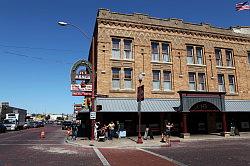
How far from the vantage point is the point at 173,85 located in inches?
1117

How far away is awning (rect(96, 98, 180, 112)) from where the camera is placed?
978 inches

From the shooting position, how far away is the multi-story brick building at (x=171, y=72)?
1035 inches

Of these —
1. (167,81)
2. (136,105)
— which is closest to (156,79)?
(167,81)

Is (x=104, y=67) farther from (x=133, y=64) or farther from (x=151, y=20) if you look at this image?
(x=151, y=20)

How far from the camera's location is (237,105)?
29.0m

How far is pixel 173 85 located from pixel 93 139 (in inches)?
409

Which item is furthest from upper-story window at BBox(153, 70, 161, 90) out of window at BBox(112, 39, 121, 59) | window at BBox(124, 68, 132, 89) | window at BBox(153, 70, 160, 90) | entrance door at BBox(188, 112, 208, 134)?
entrance door at BBox(188, 112, 208, 134)

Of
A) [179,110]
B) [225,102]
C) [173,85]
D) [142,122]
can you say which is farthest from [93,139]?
[225,102]

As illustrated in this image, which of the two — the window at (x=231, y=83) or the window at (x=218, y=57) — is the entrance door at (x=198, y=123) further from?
the window at (x=218, y=57)

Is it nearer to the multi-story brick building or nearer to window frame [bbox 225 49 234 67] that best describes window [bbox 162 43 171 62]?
the multi-story brick building

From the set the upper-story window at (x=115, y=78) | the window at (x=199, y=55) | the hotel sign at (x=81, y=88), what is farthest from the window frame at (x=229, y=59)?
the hotel sign at (x=81, y=88)

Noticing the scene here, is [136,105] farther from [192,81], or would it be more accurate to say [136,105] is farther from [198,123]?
[198,123]

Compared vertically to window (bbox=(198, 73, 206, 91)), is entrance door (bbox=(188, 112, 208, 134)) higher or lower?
lower

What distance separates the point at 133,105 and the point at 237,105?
11.5m
